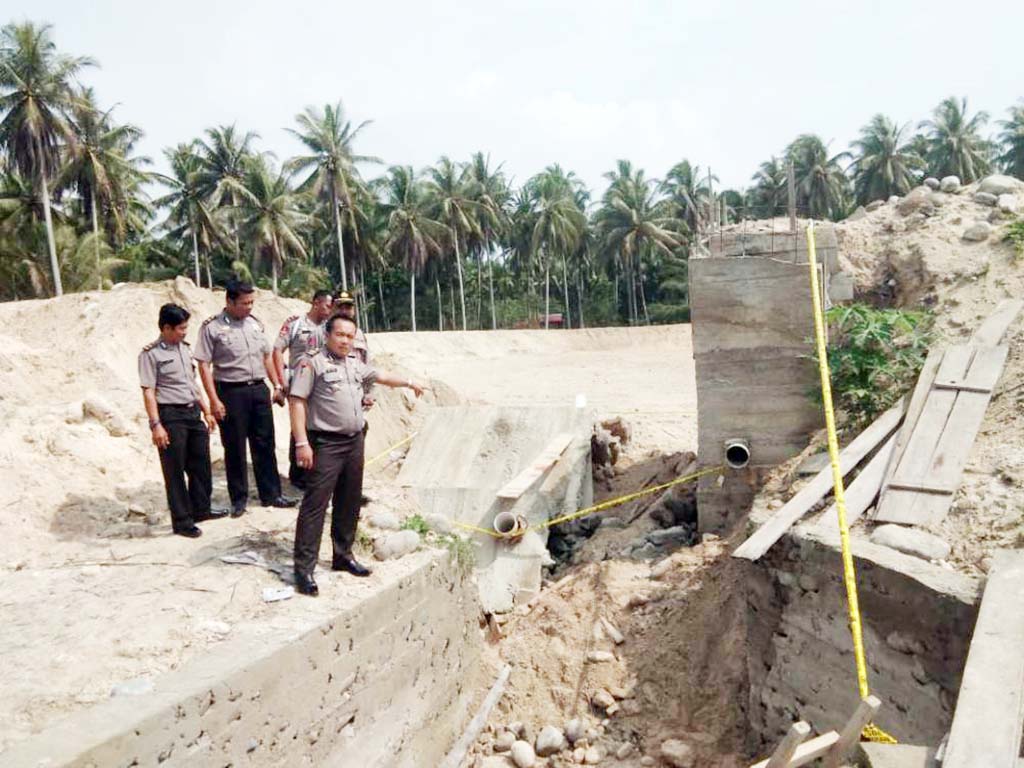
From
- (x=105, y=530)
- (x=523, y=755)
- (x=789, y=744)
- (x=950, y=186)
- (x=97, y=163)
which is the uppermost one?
(x=97, y=163)

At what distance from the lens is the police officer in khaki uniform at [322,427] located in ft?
13.9

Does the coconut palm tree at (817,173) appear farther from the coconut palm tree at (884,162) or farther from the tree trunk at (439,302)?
the tree trunk at (439,302)

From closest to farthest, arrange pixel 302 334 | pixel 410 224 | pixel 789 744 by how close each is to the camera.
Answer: pixel 789 744 → pixel 302 334 → pixel 410 224

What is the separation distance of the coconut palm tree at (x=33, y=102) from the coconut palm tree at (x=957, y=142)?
41865mm

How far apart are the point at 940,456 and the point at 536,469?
155 inches

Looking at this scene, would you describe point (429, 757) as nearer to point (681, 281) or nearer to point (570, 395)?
point (570, 395)

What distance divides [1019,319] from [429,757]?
5550 mm

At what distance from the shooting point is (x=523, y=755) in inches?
200

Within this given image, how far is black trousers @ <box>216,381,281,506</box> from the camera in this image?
17.6ft

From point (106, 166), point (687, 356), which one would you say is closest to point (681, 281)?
point (687, 356)

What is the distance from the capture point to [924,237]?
7.96 metres

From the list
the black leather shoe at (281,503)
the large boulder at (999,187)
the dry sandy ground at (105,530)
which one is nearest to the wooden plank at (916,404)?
the dry sandy ground at (105,530)

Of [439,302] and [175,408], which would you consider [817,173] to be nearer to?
[439,302]

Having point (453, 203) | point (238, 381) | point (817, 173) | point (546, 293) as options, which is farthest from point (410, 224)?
point (238, 381)
